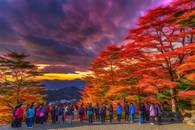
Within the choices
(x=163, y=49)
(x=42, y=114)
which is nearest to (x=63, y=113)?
(x=42, y=114)

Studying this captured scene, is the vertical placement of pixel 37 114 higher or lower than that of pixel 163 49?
lower

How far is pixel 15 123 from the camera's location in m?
24.5

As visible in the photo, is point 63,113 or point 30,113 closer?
point 30,113

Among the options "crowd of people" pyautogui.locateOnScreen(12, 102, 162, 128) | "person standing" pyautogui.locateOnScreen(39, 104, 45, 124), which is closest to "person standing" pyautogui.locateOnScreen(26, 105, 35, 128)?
"crowd of people" pyautogui.locateOnScreen(12, 102, 162, 128)

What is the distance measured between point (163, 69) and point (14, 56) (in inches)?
1038

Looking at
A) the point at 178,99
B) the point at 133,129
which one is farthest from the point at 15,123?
the point at 178,99

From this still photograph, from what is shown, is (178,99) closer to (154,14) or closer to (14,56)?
(154,14)

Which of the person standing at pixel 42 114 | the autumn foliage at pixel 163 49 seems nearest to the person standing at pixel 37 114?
the person standing at pixel 42 114

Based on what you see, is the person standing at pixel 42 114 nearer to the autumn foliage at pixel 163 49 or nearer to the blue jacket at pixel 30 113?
the blue jacket at pixel 30 113

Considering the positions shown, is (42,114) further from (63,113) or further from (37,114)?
(63,113)

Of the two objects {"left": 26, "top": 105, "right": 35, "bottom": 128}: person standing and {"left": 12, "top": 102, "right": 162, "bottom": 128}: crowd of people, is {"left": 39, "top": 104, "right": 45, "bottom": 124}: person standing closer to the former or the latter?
{"left": 12, "top": 102, "right": 162, "bottom": 128}: crowd of people

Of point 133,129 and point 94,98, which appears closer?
point 133,129

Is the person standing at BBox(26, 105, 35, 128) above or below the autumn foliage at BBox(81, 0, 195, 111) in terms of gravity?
below

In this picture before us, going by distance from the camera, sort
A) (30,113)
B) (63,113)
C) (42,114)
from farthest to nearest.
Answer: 1. (63,113)
2. (42,114)
3. (30,113)
